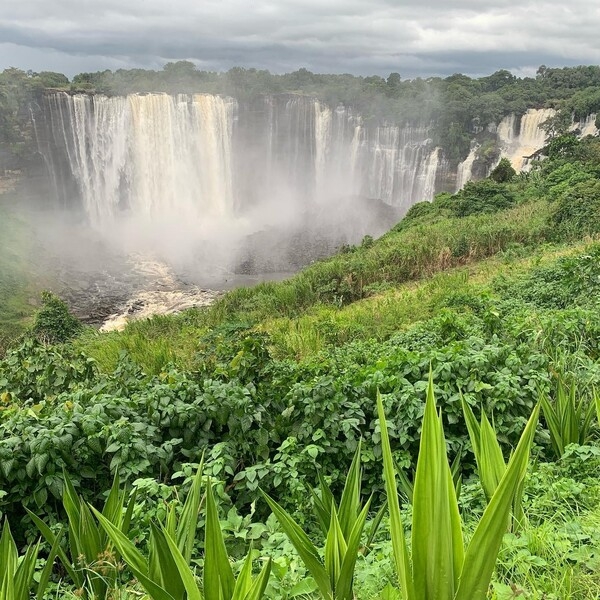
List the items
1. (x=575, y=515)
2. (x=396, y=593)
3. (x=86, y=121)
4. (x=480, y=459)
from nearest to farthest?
(x=396, y=593) < (x=480, y=459) < (x=575, y=515) < (x=86, y=121)

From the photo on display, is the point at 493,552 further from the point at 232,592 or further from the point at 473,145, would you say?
the point at 473,145

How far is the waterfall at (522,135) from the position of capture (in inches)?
1196

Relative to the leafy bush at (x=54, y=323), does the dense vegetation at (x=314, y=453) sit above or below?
above

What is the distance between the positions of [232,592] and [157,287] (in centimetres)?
2528

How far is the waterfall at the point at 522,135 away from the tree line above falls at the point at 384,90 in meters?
0.57

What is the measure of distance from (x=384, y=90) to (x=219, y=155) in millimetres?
14341

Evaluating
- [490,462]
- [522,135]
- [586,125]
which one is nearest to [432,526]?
[490,462]

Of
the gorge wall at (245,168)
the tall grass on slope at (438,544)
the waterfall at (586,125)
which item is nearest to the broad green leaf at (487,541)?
the tall grass on slope at (438,544)

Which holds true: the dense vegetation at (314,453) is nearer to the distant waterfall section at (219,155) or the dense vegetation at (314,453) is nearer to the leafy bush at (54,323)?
the leafy bush at (54,323)

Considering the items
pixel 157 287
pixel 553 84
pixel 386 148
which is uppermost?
pixel 553 84

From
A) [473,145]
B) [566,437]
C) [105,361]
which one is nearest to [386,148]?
[473,145]

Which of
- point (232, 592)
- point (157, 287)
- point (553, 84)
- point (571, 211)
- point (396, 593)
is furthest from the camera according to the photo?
point (553, 84)

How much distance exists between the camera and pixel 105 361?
8.29 metres

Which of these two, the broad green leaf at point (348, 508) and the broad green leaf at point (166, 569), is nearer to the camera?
the broad green leaf at point (166, 569)
